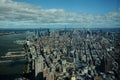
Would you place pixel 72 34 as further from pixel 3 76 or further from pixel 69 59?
pixel 3 76

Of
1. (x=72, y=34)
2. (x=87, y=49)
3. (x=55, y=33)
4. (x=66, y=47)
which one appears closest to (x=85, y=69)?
(x=87, y=49)

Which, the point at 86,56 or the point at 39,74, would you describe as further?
the point at 86,56

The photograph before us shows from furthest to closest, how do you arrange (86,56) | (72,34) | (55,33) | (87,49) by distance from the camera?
(55,33) < (72,34) < (87,49) < (86,56)

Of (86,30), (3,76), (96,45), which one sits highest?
(86,30)

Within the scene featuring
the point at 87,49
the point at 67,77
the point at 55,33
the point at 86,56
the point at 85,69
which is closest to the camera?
the point at 67,77

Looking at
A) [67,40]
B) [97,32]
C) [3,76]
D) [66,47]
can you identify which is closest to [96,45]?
[97,32]

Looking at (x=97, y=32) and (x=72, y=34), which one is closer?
(x=97, y=32)

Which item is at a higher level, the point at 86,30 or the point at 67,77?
the point at 86,30

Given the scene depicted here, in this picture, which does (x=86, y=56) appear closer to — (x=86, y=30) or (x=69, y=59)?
(x=69, y=59)

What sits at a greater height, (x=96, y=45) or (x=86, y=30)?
(x=86, y=30)
